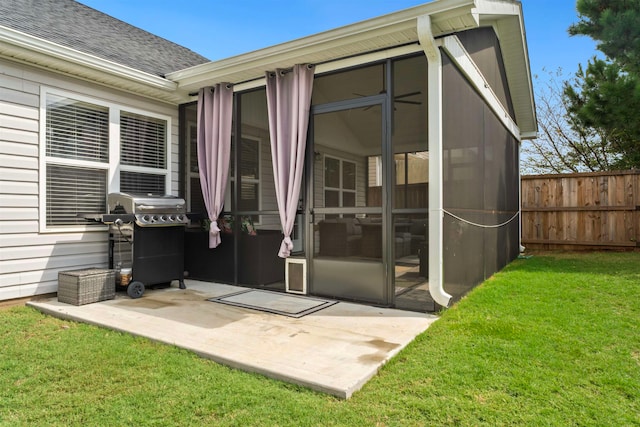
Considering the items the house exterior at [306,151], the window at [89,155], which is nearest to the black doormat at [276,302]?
the house exterior at [306,151]

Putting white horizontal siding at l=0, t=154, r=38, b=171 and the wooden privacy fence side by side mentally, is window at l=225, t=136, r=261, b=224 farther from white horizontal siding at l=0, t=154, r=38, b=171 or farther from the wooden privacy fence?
the wooden privacy fence

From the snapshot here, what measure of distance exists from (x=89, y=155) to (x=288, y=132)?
2.32 metres

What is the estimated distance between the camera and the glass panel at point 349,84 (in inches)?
155

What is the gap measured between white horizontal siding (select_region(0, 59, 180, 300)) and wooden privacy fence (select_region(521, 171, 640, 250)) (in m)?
8.52

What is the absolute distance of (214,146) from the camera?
192 inches

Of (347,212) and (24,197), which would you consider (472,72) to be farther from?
(24,197)

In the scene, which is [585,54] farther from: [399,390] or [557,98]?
[399,390]

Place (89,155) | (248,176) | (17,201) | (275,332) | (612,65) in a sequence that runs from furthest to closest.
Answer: (612,65)
(248,176)
(89,155)
(17,201)
(275,332)

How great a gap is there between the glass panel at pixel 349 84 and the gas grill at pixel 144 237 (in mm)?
2082

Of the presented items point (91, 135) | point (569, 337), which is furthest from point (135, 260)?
point (569, 337)

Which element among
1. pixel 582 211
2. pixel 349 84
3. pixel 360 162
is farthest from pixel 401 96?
pixel 582 211

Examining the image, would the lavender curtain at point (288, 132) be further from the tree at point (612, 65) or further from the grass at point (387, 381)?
the tree at point (612, 65)

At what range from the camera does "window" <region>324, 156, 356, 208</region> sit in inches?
172

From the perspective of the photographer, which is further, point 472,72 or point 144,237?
point 472,72
